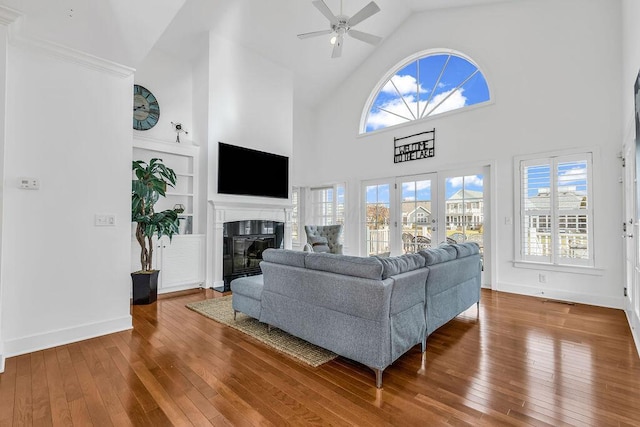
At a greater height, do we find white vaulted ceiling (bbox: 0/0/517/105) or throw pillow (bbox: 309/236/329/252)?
white vaulted ceiling (bbox: 0/0/517/105)

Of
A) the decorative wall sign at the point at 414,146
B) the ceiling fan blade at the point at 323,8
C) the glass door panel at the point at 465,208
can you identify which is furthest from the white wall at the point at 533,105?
the ceiling fan blade at the point at 323,8

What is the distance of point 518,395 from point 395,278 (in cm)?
100

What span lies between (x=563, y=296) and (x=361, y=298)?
3684 millimetres

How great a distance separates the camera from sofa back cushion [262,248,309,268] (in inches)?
97.3

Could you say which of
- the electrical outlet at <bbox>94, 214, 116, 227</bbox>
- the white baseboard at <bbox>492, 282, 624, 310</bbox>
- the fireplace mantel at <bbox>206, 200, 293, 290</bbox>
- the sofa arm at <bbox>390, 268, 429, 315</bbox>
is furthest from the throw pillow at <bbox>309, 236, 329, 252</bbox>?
the electrical outlet at <bbox>94, 214, 116, 227</bbox>

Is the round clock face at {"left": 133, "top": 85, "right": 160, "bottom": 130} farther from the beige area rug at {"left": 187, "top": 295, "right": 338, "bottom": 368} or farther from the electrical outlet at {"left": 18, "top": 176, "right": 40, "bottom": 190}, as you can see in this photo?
the beige area rug at {"left": 187, "top": 295, "right": 338, "bottom": 368}

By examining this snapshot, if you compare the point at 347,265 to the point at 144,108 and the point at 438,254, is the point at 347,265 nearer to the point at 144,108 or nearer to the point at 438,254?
the point at 438,254

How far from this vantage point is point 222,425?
1.58 m

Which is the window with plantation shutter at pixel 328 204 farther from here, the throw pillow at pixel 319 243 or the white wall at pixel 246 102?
the white wall at pixel 246 102

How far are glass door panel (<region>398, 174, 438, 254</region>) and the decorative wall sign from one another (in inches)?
15.2

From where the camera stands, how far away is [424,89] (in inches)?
223

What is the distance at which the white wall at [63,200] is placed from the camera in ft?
7.94

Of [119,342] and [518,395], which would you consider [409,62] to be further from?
[119,342]

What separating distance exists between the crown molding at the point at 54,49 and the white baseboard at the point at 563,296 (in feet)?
18.1
